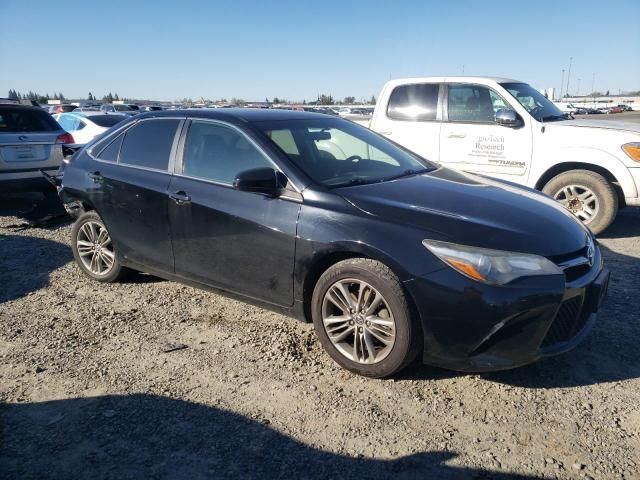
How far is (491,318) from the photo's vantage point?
285 cm

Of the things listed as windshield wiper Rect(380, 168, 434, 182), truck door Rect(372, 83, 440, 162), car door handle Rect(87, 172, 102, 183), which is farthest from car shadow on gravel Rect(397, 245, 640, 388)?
truck door Rect(372, 83, 440, 162)

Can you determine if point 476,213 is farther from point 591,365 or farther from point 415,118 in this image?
point 415,118

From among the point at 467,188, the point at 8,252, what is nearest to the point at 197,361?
the point at 467,188

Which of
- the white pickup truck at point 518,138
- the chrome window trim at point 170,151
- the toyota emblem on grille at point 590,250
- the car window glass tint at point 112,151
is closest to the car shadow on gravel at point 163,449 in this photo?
the toyota emblem on grille at point 590,250

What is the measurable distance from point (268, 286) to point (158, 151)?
5.40 feet

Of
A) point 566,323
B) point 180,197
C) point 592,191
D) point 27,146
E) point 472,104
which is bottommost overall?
point 566,323

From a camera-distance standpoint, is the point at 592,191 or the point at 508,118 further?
the point at 508,118

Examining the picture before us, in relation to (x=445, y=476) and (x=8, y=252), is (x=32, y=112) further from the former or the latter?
(x=445, y=476)

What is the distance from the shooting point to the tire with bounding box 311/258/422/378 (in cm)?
305

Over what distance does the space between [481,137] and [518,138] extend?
0.47 meters

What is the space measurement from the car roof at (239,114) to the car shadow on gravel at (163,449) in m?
2.17

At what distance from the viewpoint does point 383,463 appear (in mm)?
2537

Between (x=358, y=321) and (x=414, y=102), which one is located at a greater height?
(x=414, y=102)

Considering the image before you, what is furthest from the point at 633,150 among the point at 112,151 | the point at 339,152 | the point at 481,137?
the point at 112,151
